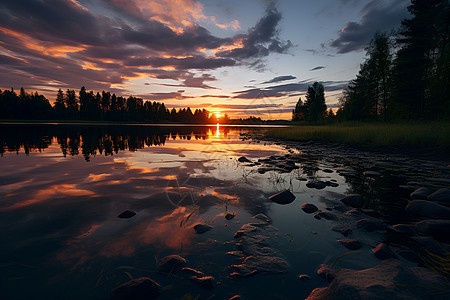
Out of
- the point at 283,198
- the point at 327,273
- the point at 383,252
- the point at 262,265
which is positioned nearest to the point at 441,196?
the point at 383,252

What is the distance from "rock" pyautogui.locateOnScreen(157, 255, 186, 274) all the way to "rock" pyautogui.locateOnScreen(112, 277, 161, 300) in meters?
0.33

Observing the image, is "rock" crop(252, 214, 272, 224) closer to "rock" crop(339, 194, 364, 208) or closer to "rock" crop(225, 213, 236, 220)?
"rock" crop(225, 213, 236, 220)

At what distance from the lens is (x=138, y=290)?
230 centimetres

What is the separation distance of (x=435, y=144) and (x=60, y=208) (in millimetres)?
19115

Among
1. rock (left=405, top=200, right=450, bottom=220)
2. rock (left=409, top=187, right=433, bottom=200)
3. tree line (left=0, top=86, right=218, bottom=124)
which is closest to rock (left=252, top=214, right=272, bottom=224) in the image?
rock (left=405, top=200, right=450, bottom=220)

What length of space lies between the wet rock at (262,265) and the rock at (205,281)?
46cm

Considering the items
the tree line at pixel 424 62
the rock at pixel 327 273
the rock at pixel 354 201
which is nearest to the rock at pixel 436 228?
the rock at pixel 354 201

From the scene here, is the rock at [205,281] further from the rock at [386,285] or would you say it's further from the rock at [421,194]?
the rock at [421,194]

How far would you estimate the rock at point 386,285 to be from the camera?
80.4 inches

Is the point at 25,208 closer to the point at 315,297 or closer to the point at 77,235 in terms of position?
the point at 77,235

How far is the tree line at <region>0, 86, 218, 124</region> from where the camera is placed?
86250 mm

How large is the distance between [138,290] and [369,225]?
15.1ft

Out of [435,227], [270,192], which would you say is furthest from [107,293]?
[435,227]

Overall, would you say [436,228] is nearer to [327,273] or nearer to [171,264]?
[327,273]
